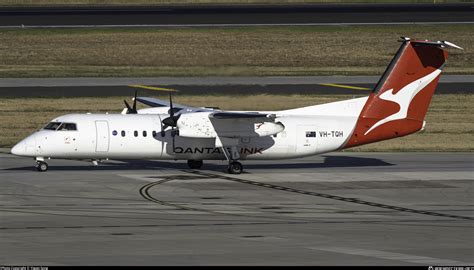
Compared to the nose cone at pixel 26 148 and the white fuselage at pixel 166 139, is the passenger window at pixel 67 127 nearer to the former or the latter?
the white fuselage at pixel 166 139

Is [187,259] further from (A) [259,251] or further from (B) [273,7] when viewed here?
(B) [273,7]

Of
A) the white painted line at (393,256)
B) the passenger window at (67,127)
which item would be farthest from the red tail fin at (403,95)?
the white painted line at (393,256)

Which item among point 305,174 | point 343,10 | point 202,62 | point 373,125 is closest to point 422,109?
point 373,125

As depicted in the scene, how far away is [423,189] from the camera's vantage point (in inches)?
1363

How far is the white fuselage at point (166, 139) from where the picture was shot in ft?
120

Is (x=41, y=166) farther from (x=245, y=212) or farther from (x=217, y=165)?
(x=245, y=212)

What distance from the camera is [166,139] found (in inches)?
1475

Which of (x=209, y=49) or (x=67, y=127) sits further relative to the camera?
(x=209, y=49)

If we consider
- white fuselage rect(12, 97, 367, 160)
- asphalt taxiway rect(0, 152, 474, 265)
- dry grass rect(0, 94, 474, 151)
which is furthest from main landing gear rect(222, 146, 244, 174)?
dry grass rect(0, 94, 474, 151)

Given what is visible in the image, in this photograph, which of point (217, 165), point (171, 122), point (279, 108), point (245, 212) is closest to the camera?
point (245, 212)

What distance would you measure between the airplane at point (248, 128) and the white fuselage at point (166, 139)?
0.12 ft

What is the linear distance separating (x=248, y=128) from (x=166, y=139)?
3084 mm

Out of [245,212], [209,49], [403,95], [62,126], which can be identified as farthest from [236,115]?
[209,49]

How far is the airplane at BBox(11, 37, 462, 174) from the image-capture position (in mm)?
36781
